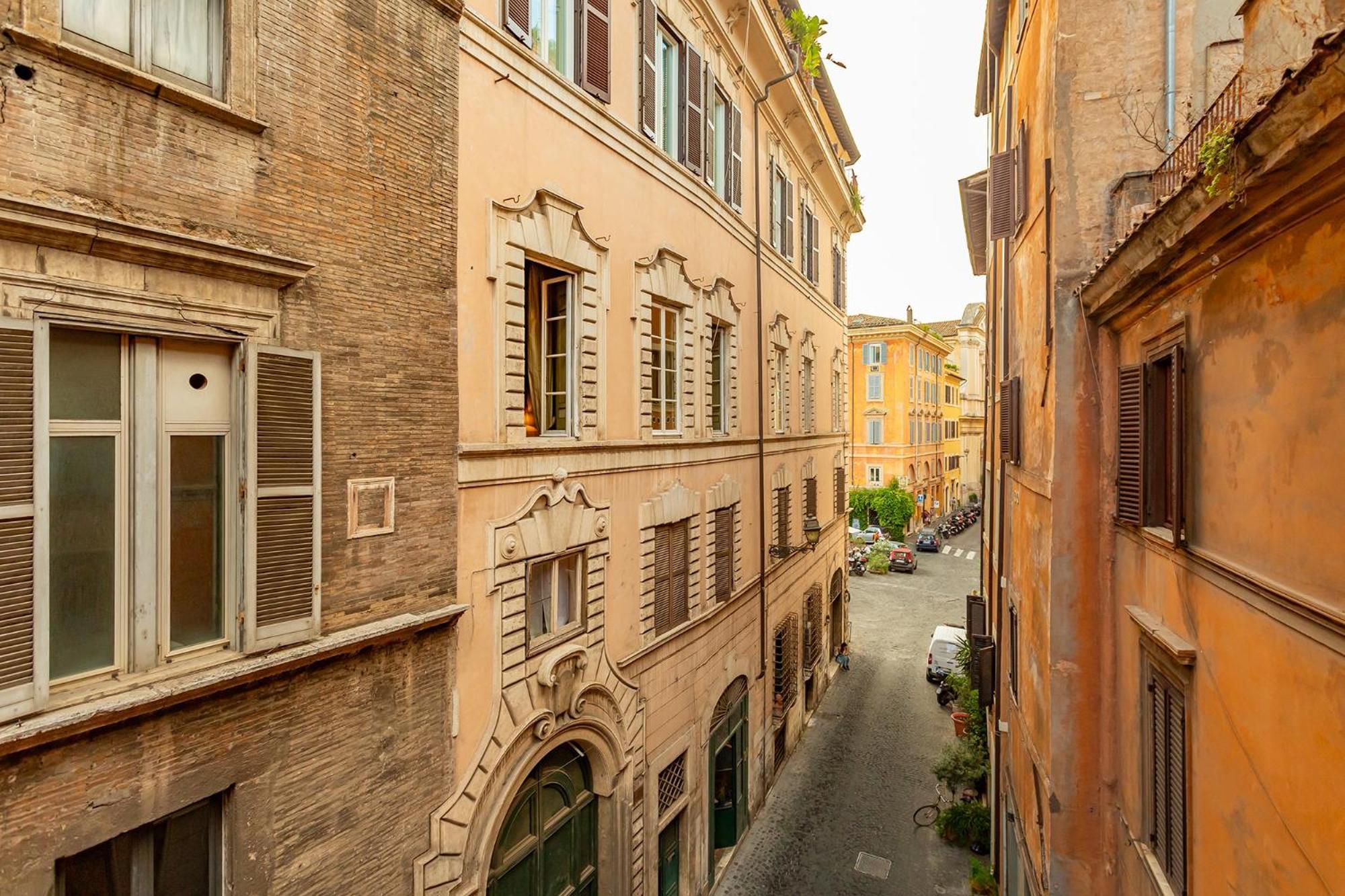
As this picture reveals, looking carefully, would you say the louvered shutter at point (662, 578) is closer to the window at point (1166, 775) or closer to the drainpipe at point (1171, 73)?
the window at point (1166, 775)

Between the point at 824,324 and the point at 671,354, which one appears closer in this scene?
the point at 671,354

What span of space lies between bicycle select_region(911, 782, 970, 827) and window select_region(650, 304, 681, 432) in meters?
9.44

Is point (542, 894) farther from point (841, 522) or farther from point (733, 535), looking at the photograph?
point (841, 522)

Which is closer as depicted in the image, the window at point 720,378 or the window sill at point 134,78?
the window sill at point 134,78

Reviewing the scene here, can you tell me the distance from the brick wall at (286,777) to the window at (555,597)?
134cm

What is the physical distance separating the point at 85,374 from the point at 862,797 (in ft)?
49.1

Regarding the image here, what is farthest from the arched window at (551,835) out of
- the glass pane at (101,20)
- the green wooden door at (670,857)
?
the glass pane at (101,20)

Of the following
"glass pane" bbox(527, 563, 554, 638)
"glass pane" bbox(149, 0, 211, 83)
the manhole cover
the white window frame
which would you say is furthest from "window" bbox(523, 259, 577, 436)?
the white window frame

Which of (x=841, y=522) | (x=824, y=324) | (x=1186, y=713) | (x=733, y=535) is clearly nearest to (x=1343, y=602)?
(x=1186, y=713)

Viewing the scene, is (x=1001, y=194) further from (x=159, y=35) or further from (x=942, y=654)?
(x=942, y=654)

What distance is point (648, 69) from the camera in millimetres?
9781

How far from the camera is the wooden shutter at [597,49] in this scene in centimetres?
829

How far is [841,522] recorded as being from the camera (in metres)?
23.3

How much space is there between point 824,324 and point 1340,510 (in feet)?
60.2
